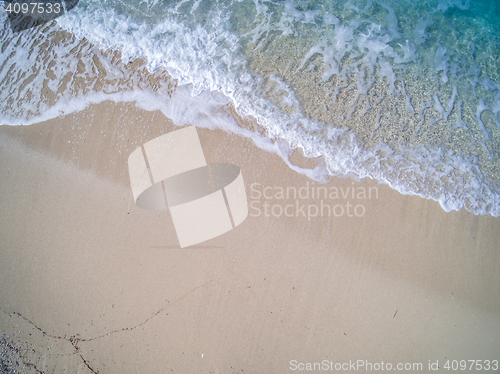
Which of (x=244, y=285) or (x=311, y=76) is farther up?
(x=311, y=76)

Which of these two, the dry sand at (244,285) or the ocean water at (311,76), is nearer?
the dry sand at (244,285)

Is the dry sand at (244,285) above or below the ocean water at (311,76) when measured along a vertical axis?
below

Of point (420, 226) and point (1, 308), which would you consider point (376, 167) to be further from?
point (1, 308)

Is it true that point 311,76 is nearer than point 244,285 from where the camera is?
No
